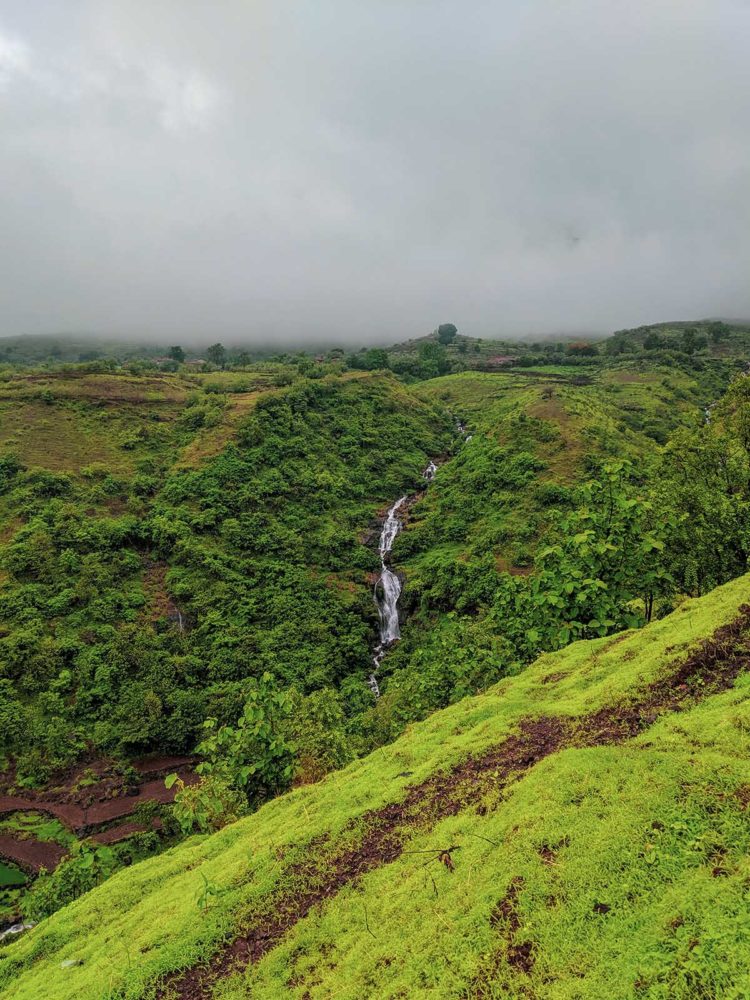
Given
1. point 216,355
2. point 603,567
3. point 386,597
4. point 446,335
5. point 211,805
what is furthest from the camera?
point 446,335

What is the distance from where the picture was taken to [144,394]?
204 ft

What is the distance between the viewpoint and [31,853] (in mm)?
23469

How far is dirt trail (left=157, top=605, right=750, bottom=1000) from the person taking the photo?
6.98 metres

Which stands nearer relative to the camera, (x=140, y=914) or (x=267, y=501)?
(x=140, y=914)

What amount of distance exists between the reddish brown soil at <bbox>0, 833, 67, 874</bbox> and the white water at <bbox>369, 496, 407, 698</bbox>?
18277mm

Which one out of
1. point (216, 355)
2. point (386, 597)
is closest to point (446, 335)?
point (216, 355)

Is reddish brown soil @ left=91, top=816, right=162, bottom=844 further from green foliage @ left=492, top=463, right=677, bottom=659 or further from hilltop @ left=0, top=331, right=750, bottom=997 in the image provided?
green foliage @ left=492, top=463, right=677, bottom=659

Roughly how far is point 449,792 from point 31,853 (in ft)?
82.5

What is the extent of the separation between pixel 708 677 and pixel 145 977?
9.62 metres

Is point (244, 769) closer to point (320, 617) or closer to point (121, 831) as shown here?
point (121, 831)

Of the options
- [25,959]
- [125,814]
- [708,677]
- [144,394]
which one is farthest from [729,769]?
[144,394]

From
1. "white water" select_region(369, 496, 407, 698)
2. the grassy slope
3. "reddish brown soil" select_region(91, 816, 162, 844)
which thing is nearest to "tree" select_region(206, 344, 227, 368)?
"white water" select_region(369, 496, 407, 698)

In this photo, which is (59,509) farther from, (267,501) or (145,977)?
(145,977)

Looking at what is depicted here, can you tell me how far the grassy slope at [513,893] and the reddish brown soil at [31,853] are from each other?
17.0m
